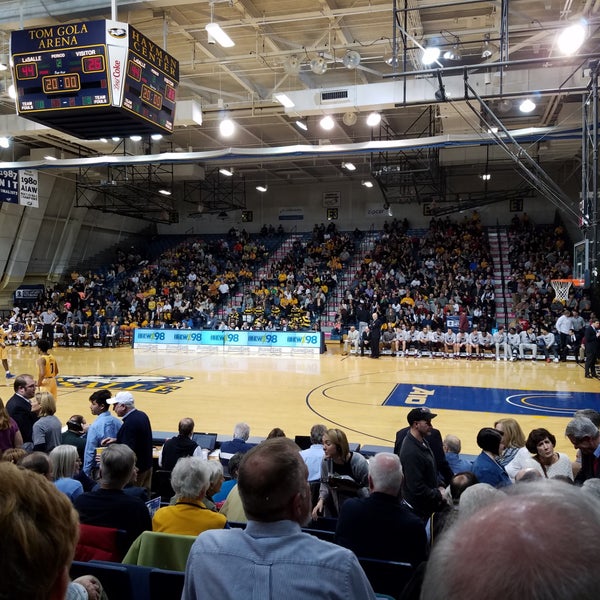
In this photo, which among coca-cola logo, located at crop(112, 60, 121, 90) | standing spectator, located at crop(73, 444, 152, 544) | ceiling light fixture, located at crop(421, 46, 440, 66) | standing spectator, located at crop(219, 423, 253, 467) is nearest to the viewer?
standing spectator, located at crop(73, 444, 152, 544)

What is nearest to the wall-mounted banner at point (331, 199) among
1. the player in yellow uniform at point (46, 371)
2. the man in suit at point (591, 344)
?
the man in suit at point (591, 344)

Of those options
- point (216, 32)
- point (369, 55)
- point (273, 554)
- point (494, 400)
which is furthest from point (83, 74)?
point (494, 400)

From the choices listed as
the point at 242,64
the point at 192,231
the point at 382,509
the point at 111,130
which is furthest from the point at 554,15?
the point at 192,231

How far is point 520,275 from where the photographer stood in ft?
73.0

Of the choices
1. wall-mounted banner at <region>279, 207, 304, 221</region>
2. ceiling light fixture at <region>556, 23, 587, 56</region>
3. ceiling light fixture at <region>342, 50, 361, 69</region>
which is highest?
wall-mounted banner at <region>279, 207, 304, 221</region>

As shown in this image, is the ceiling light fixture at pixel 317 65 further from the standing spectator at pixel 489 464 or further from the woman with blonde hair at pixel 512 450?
the standing spectator at pixel 489 464

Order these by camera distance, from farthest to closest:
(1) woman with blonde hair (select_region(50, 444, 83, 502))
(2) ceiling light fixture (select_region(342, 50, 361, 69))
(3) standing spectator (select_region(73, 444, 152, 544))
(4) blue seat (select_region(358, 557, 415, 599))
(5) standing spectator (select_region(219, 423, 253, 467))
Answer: (2) ceiling light fixture (select_region(342, 50, 361, 69)) < (5) standing spectator (select_region(219, 423, 253, 467)) < (1) woman with blonde hair (select_region(50, 444, 83, 502)) < (3) standing spectator (select_region(73, 444, 152, 544)) < (4) blue seat (select_region(358, 557, 415, 599))

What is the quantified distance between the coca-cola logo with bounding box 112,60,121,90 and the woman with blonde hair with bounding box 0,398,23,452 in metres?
4.38

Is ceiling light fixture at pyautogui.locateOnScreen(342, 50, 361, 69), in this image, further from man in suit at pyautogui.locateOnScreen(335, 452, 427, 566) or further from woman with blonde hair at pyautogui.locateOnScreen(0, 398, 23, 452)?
man in suit at pyautogui.locateOnScreen(335, 452, 427, 566)

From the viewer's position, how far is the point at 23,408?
227 inches

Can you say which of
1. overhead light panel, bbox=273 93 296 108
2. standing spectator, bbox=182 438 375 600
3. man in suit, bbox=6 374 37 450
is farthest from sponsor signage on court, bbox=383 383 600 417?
standing spectator, bbox=182 438 375 600

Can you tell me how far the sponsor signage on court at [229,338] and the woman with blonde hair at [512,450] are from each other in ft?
45.8

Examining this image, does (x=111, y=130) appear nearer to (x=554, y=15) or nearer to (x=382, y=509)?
(x=382, y=509)

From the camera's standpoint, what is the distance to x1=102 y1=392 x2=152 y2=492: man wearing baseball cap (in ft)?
16.8
